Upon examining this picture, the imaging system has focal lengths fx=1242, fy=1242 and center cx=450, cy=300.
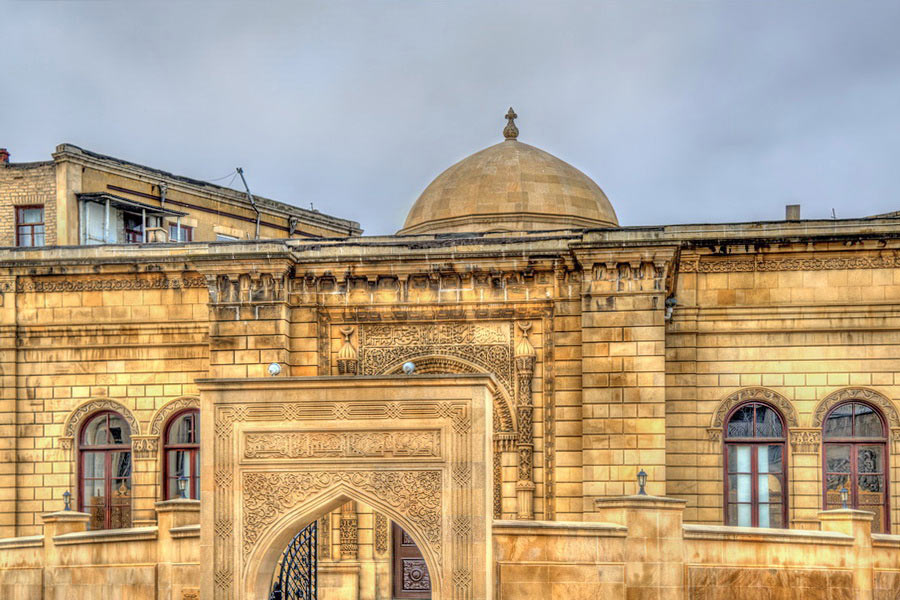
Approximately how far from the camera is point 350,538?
19516 mm

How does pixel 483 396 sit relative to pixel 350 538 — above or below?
above

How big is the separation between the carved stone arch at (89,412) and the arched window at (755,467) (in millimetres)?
10006

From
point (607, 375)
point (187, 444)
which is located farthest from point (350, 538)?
point (607, 375)

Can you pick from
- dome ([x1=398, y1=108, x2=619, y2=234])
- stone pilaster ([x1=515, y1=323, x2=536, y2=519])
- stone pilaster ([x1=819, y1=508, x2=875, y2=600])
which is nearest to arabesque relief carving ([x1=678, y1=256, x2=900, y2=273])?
stone pilaster ([x1=515, y1=323, x2=536, y2=519])

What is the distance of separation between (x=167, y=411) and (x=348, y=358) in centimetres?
346

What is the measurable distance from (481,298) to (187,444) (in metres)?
5.70

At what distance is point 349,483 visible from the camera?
44.7 feet

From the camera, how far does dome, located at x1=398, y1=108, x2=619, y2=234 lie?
77.6 ft

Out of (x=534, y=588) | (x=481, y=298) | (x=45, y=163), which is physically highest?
(x=45, y=163)

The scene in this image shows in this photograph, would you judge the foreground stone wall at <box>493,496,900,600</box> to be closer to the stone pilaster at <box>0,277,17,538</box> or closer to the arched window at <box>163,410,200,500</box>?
the arched window at <box>163,410,200,500</box>

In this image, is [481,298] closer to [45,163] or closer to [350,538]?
[350,538]

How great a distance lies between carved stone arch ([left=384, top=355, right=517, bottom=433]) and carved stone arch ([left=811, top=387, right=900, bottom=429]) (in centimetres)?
486

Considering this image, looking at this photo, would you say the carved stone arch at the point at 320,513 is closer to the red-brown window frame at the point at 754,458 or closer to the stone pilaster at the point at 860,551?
the stone pilaster at the point at 860,551

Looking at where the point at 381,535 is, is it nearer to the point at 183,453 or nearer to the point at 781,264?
the point at 183,453
